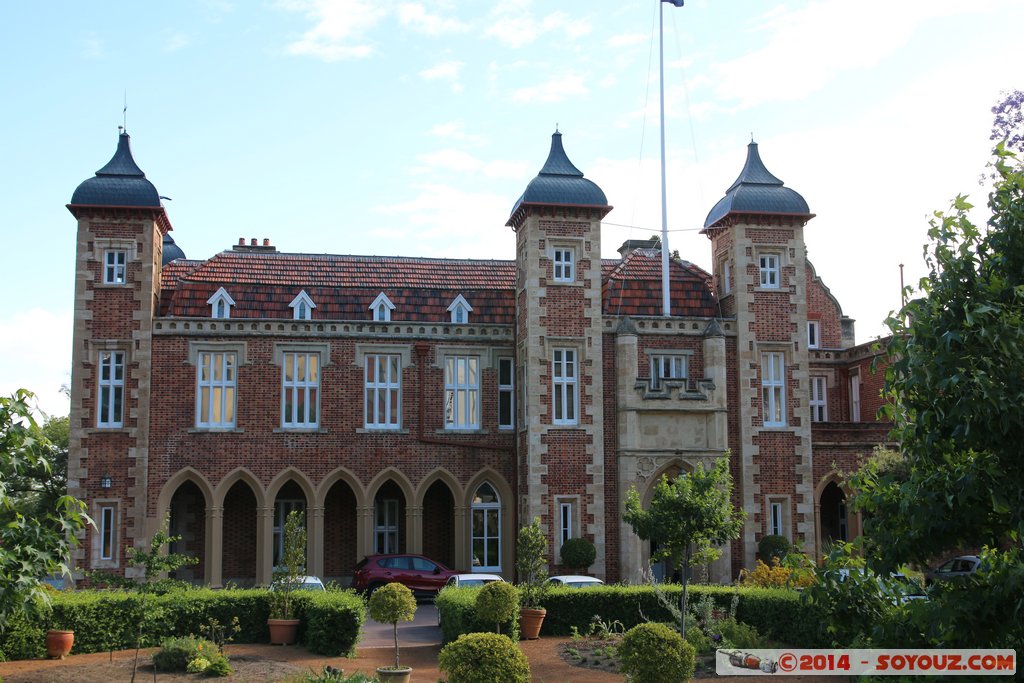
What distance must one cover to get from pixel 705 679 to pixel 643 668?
2793 mm

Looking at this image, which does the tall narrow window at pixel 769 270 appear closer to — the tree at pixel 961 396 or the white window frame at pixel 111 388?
the white window frame at pixel 111 388

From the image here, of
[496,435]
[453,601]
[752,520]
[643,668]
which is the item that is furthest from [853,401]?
[643,668]

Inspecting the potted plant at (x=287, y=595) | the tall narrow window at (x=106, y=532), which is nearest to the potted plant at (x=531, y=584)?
the potted plant at (x=287, y=595)

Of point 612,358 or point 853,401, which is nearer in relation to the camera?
point 612,358

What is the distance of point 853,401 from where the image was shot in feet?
119

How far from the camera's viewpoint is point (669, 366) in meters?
29.2

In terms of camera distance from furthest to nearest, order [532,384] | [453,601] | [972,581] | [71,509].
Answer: [532,384] → [453,601] → [71,509] → [972,581]

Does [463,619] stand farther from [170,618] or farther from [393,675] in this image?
[170,618]

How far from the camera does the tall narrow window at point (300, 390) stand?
29062mm

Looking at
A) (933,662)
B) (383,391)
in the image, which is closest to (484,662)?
(933,662)

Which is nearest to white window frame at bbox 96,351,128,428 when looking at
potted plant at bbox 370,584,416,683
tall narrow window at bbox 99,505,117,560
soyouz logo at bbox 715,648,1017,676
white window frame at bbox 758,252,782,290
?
tall narrow window at bbox 99,505,117,560

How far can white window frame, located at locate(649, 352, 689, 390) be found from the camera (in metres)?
29.2

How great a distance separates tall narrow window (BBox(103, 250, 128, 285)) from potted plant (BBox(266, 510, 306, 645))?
38.1 ft

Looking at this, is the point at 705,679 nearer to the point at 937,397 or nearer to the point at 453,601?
the point at 453,601
